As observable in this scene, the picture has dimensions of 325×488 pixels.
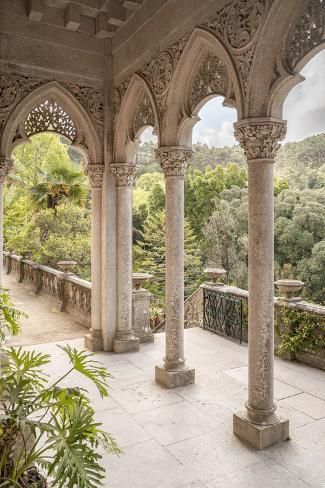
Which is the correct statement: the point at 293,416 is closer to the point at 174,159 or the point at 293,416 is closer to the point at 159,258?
the point at 174,159

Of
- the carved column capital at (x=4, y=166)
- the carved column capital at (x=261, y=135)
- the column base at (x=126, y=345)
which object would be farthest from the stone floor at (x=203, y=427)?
the carved column capital at (x=4, y=166)

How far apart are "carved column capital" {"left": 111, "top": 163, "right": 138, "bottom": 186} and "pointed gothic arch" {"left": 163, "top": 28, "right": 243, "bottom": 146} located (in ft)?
4.11

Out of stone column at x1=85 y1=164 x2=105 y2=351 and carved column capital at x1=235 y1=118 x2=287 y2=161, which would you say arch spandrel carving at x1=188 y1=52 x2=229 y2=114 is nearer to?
carved column capital at x1=235 y1=118 x2=287 y2=161

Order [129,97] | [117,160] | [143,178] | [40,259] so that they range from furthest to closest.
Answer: [143,178] → [40,259] → [117,160] → [129,97]

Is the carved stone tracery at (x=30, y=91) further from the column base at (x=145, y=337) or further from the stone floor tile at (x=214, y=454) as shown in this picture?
the stone floor tile at (x=214, y=454)

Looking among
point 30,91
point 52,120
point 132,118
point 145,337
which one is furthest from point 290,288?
point 30,91

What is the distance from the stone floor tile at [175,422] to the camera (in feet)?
12.9

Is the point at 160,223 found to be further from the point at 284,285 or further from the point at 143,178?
the point at 284,285

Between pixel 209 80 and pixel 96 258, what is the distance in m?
3.38

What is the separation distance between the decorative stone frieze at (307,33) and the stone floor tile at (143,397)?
3.78 metres

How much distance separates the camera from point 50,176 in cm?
1445

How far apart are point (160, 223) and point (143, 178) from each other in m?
10.5

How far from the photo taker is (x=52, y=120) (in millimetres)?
6391

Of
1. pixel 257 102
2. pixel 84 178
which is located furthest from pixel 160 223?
pixel 257 102
